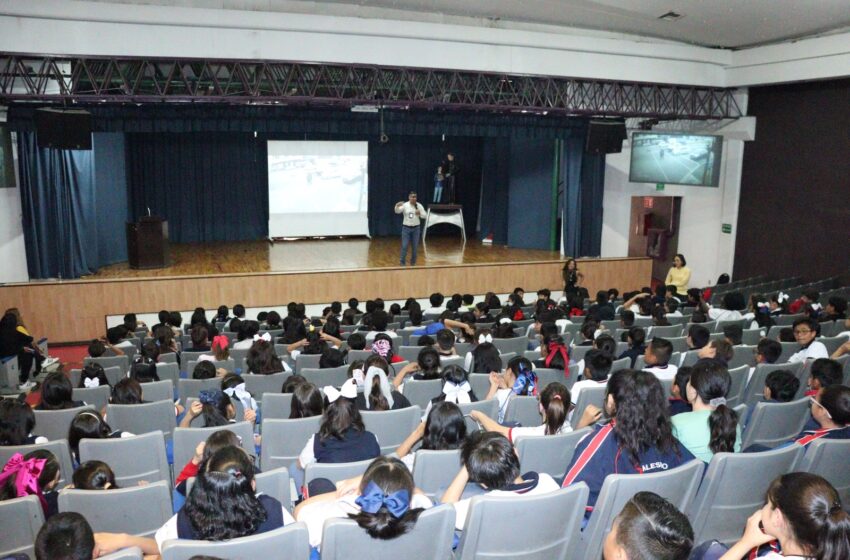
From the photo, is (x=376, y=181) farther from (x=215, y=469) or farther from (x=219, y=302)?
(x=215, y=469)

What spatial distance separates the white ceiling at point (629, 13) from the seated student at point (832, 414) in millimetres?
7542

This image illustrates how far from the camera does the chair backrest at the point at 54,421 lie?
4465 millimetres

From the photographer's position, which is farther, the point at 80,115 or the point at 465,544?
the point at 80,115

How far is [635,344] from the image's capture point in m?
6.14

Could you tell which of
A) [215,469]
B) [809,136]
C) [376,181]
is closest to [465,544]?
[215,469]

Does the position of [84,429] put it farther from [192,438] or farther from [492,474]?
[492,474]

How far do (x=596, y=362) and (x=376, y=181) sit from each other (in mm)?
14630

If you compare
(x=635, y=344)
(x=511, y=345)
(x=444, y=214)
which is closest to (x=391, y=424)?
(x=635, y=344)

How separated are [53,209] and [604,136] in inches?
371

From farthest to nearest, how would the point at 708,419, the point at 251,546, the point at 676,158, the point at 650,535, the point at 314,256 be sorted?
the point at 314,256, the point at 676,158, the point at 708,419, the point at 251,546, the point at 650,535

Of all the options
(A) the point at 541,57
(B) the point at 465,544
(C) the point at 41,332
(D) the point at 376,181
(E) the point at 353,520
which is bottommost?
(C) the point at 41,332

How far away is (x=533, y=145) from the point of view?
1602cm

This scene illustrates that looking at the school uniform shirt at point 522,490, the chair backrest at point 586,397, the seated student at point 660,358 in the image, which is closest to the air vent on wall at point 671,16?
the seated student at point 660,358

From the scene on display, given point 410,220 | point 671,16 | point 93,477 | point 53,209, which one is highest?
point 671,16
